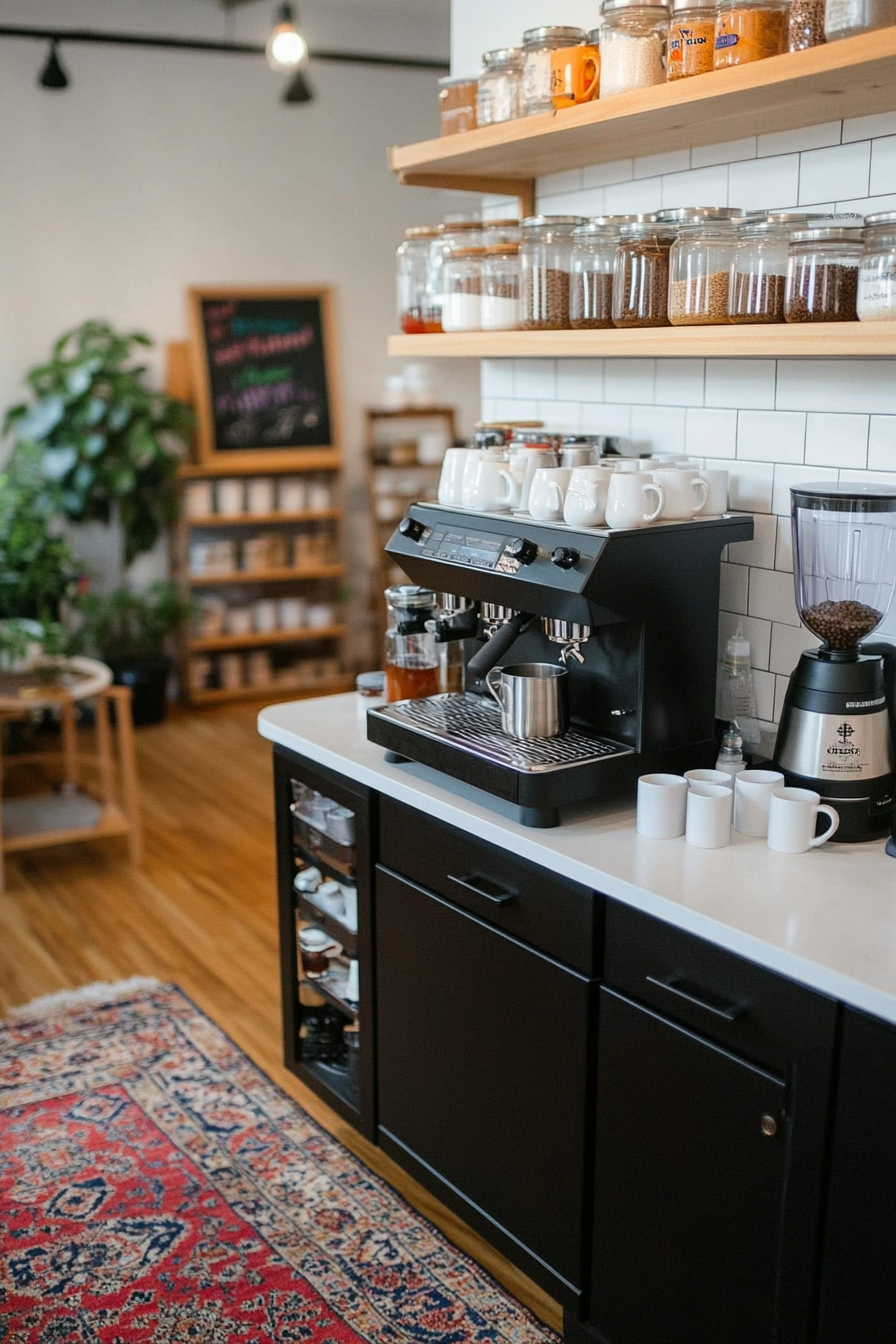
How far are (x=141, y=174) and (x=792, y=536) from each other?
15.2 ft

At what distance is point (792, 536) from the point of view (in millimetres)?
2139

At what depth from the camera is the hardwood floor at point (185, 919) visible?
3.16m

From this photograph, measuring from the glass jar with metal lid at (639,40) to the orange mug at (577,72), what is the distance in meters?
0.10

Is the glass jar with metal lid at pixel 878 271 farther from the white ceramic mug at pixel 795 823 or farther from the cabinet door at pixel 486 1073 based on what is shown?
the cabinet door at pixel 486 1073

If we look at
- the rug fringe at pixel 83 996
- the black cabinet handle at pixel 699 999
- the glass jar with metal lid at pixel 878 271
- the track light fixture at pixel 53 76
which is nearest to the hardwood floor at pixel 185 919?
the rug fringe at pixel 83 996

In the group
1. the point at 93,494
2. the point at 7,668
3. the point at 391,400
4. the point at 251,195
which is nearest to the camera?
the point at 7,668

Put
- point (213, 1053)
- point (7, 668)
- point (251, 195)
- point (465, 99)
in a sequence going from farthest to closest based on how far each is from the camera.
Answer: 1. point (251, 195)
2. point (7, 668)
3. point (213, 1053)
4. point (465, 99)

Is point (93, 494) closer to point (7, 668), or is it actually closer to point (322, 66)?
point (7, 668)

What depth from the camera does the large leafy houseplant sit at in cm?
553

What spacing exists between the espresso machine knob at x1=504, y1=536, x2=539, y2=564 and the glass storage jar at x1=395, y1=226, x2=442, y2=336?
74 cm

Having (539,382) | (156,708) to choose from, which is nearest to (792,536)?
(539,382)

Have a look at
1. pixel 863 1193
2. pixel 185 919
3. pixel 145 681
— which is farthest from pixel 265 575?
pixel 863 1193

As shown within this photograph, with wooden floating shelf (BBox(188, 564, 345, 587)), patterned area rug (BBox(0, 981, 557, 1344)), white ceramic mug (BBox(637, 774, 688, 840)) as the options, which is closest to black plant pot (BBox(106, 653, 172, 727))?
wooden floating shelf (BBox(188, 564, 345, 587))

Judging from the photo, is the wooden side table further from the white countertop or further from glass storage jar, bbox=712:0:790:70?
glass storage jar, bbox=712:0:790:70
